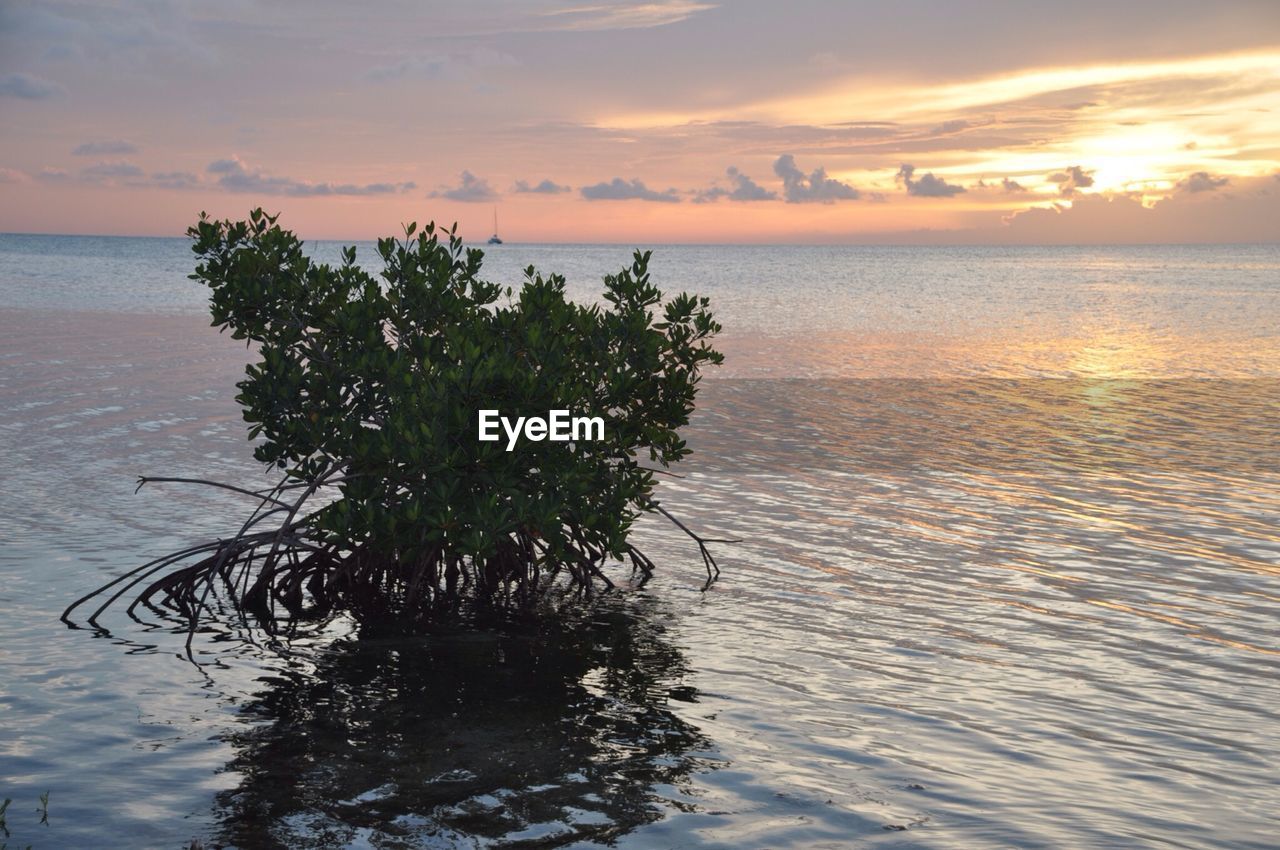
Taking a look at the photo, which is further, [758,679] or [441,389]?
[441,389]

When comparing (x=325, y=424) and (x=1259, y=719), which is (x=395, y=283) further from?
(x=1259, y=719)

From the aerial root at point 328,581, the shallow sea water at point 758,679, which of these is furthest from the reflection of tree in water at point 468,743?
the aerial root at point 328,581

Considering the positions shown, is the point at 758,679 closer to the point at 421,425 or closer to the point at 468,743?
the point at 468,743

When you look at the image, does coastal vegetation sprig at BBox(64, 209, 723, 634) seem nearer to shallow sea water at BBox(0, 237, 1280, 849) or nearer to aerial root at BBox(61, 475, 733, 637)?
aerial root at BBox(61, 475, 733, 637)

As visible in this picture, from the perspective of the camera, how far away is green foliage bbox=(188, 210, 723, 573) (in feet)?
37.7

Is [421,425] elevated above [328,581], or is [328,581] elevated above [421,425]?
[421,425]

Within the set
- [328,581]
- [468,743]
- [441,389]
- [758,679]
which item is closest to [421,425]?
[441,389]

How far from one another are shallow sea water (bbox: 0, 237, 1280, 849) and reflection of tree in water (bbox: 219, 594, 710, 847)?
3 centimetres

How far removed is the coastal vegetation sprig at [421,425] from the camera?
11523 millimetres

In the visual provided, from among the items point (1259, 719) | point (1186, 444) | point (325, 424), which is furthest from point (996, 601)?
point (1186, 444)

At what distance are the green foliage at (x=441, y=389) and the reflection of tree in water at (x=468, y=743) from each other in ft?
3.87

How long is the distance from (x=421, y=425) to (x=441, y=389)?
38 centimetres

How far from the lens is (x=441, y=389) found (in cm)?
1131

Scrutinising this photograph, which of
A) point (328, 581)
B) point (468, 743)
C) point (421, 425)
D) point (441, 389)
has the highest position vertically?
point (441, 389)
